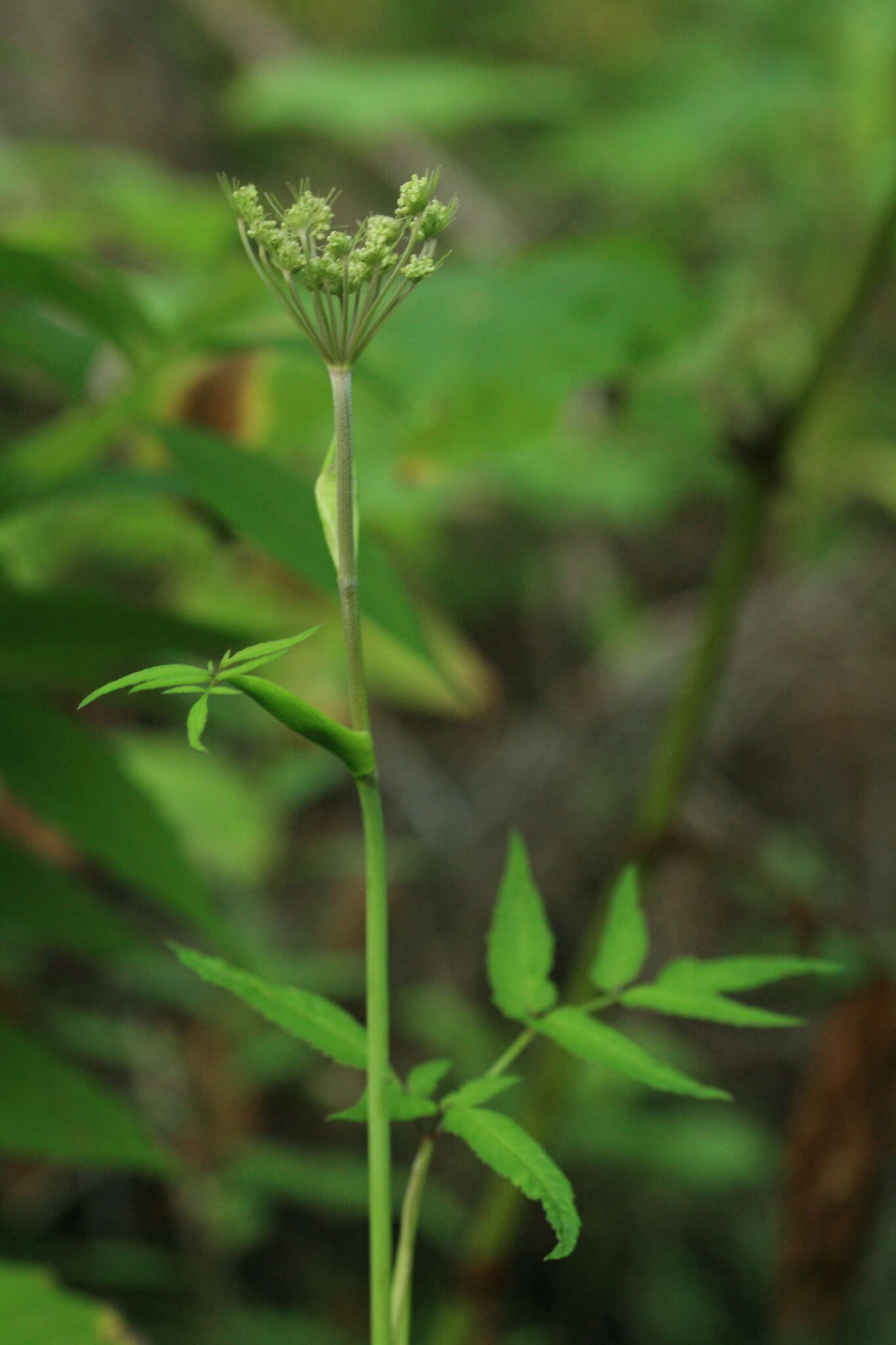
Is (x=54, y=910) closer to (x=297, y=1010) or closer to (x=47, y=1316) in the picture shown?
(x=47, y=1316)

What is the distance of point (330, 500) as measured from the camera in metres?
0.34

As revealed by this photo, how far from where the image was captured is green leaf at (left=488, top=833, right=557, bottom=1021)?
425mm

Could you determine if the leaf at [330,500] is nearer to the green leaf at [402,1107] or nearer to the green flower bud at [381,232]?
the green flower bud at [381,232]

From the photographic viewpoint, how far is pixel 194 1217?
1531 millimetres

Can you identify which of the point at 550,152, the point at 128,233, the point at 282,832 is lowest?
the point at 282,832

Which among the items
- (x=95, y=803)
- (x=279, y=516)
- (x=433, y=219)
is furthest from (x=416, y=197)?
(x=95, y=803)

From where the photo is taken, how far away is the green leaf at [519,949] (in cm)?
42

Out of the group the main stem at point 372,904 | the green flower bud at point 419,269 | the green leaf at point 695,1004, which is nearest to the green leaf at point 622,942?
the green leaf at point 695,1004

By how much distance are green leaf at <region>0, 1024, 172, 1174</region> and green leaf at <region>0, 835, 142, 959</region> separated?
65 mm

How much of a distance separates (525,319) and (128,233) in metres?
0.98

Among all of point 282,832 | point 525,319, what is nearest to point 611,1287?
point 282,832

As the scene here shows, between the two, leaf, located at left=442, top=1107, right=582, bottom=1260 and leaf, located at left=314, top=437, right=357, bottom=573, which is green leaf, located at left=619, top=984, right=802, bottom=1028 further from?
leaf, located at left=314, top=437, right=357, bottom=573

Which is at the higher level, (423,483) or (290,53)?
(290,53)

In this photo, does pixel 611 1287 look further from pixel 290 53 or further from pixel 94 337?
pixel 290 53
